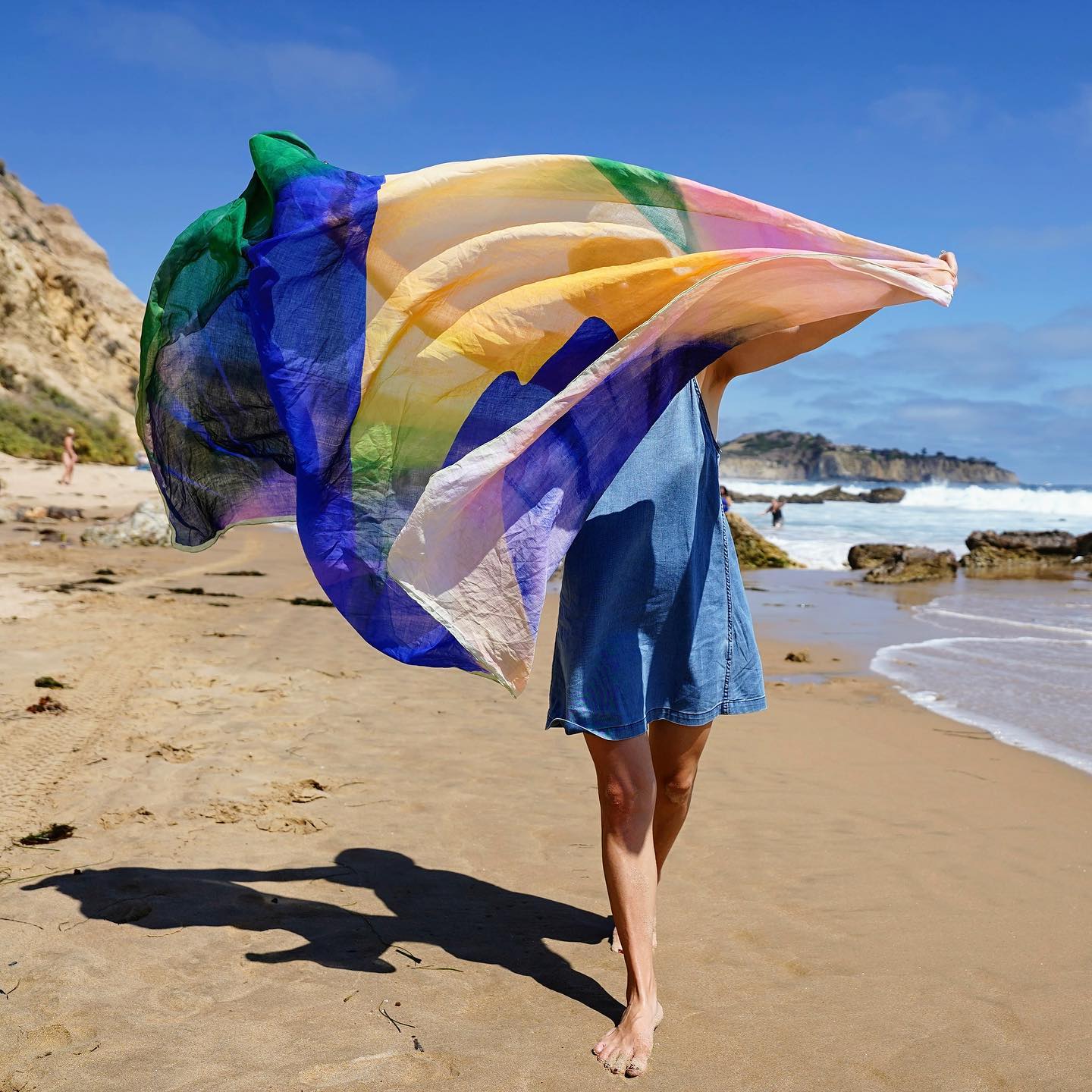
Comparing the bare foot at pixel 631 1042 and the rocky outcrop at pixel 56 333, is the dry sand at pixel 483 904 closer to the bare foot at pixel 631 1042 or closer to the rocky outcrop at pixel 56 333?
the bare foot at pixel 631 1042

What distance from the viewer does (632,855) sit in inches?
94.2

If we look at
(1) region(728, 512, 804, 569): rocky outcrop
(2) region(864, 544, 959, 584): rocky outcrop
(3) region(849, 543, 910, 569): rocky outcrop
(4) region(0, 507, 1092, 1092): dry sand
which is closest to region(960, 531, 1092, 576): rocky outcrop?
(2) region(864, 544, 959, 584): rocky outcrop

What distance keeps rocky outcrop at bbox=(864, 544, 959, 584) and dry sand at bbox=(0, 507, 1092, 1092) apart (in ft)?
32.1

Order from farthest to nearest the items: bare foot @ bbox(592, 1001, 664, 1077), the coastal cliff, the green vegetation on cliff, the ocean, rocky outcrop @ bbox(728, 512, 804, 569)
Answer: the coastal cliff < the green vegetation on cliff < rocky outcrop @ bbox(728, 512, 804, 569) < the ocean < bare foot @ bbox(592, 1001, 664, 1077)

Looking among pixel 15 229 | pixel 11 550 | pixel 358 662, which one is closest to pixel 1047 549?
pixel 358 662

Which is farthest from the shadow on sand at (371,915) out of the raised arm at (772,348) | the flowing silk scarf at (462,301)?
the raised arm at (772,348)

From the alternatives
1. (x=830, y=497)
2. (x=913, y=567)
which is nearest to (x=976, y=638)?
(x=913, y=567)

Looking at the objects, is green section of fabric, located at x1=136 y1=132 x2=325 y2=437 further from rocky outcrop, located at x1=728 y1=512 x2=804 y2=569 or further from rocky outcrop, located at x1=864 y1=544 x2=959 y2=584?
rocky outcrop, located at x1=728 y1=512 x2=804 y2=569

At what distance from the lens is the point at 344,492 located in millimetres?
2461

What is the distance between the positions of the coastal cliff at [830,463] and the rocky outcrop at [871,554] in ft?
244

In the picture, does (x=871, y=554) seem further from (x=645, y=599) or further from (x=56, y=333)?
(x=56, y=333)

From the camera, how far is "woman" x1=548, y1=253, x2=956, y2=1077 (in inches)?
92.8

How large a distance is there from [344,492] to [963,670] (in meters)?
6.32

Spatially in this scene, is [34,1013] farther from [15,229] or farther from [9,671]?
[15,229]
